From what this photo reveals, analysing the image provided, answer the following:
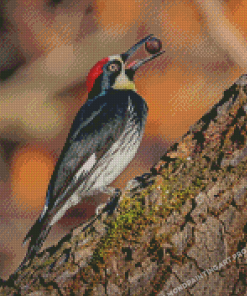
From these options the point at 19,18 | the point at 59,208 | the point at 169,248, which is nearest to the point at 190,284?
the point at 169,248

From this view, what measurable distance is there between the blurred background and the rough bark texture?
3.64m

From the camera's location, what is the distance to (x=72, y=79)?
5.52 metres

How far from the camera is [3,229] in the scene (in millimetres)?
5312

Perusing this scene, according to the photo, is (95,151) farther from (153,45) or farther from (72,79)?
(72,79)

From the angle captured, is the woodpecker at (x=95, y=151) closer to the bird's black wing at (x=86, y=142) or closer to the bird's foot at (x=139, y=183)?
the bird's black wing at (x=86, y=142)

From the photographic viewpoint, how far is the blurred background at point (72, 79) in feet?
17.7

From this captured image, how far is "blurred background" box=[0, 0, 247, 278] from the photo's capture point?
5383mm

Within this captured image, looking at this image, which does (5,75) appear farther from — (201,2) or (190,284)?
(190,284)

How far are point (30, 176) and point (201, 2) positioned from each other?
13.2 ft

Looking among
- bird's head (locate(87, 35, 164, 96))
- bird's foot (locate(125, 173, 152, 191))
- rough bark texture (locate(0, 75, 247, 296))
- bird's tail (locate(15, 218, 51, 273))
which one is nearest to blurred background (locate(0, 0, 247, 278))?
bird's head (locate(87, 35, 164, 96))

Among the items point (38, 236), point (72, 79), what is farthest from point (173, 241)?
point (72, 79)

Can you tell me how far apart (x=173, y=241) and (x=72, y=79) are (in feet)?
14.8

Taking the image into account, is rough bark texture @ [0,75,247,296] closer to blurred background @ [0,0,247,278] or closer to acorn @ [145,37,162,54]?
acorn @ [145,37,162,54]

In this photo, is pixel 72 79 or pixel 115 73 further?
pixel 72 79
